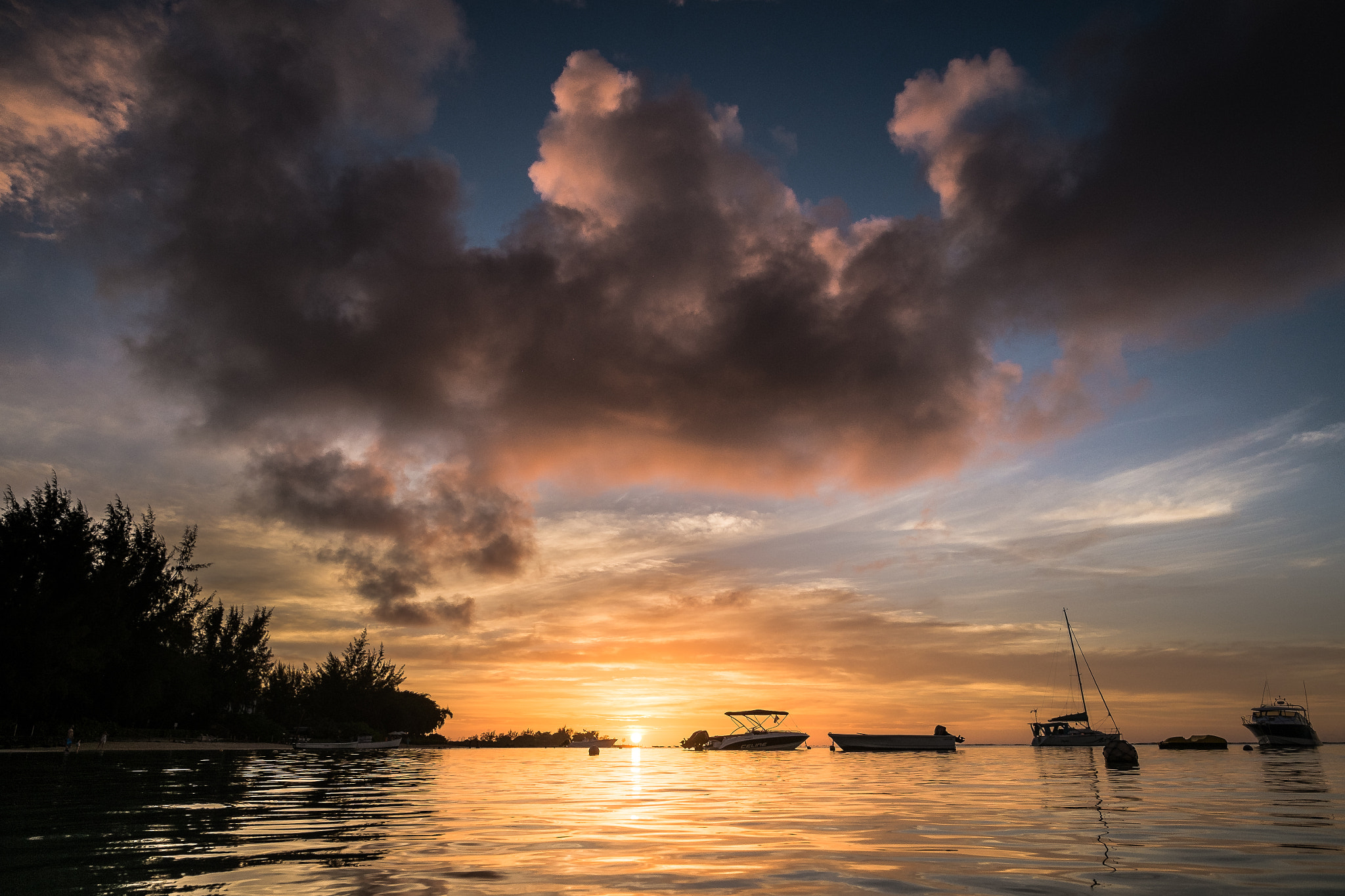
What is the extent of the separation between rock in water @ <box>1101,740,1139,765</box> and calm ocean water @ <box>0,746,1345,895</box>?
71.7 ft

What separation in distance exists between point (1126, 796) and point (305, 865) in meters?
28.4

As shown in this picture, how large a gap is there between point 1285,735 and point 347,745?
151018 mm

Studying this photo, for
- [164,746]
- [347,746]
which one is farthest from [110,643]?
[347,746]

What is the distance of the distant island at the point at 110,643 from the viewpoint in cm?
6328

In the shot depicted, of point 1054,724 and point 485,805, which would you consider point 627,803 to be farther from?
point 1054,724

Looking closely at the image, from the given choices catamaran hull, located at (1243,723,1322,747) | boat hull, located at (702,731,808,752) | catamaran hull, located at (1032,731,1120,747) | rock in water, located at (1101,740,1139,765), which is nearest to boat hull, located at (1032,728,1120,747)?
catamaran hull, located at (1032,731,1120,747)

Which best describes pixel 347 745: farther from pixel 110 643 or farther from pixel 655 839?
pixel 655 839

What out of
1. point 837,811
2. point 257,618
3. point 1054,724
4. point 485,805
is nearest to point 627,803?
point 485,805

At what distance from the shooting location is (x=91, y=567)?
244 feet

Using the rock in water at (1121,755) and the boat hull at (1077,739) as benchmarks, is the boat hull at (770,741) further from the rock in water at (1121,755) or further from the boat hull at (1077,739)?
the rock in water at (1121,755)

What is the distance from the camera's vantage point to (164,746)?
80.2 m

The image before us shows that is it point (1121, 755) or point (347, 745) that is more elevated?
point (1121, 755)

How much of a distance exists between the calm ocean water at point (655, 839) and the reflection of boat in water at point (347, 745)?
86.4m

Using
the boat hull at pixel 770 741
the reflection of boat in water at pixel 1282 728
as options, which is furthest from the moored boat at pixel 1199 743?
the boat hull at pixel 770 741
